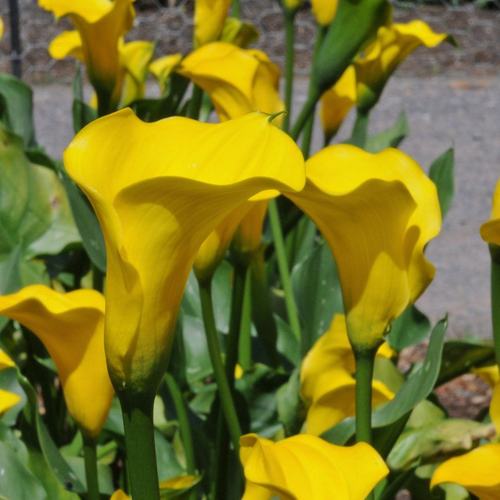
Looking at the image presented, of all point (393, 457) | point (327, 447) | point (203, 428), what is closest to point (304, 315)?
point (203, 428)

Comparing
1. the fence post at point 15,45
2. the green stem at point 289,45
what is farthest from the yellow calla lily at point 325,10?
the fence post at point 15,45

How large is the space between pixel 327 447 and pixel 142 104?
1.80 feet

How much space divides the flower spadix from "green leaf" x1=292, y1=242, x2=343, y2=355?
41 centimetres

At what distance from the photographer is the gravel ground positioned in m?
1.56

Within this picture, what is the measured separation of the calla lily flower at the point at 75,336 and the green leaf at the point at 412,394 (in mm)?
134

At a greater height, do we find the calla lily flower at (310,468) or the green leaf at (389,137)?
the calla lily flower at (310,468)

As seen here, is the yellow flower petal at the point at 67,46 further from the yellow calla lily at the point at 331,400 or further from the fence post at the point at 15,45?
the fence post at the point at 15,45

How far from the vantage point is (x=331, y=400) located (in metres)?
0.52

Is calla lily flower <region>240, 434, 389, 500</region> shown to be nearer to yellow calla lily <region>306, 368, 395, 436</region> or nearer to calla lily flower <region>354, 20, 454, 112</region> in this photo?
yellow calla lily <region>306, 368, 395, 436</region>

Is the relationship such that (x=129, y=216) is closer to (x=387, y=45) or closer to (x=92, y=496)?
(x=92, y=496)

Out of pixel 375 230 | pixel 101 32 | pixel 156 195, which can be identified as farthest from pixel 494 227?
pixel 101 32

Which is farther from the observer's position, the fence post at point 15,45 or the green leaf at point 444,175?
the fence post at point 15,45

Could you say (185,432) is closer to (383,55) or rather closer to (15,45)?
(383,55)

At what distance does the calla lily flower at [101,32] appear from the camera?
66 cm
